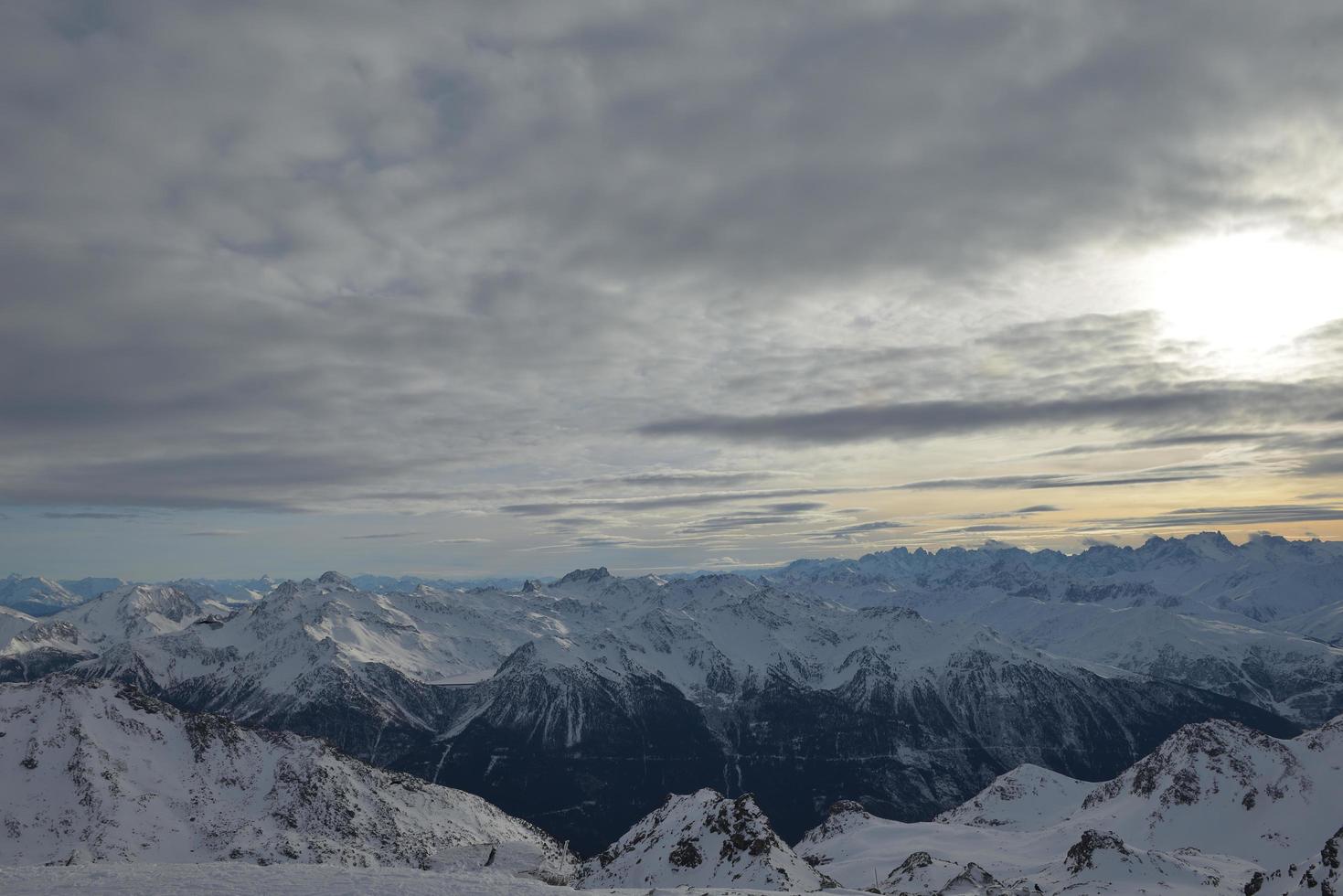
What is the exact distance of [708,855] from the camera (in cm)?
11800

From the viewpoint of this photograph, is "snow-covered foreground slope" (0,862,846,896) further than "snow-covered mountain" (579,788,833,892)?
No

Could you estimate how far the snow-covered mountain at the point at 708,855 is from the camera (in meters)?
110

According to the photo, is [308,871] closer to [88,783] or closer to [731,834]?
[731,834]

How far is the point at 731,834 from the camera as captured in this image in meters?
118

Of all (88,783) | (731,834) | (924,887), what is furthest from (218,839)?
(924,887)

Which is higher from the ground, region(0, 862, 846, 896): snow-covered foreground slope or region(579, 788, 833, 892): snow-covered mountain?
region(0, 862, 846, 896): snow-covered foreground slope

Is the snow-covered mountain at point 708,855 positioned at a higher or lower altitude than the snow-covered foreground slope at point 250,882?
lower

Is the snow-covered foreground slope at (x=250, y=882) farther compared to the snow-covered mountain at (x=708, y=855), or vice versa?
the snow-covered mountain at (x=708, y=855)

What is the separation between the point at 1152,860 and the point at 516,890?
12957cm

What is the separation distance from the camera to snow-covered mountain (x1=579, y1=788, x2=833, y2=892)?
10988cm

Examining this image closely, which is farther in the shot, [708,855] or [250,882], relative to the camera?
[708,855]

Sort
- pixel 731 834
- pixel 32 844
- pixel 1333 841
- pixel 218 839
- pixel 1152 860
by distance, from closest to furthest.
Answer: pixel 1333 841 → pixel 731 834 → pixel 1152 860 → pixel 32 844 → pixel 218 839

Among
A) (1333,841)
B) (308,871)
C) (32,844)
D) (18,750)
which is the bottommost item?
(32,844)

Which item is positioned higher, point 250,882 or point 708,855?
point 250,882
